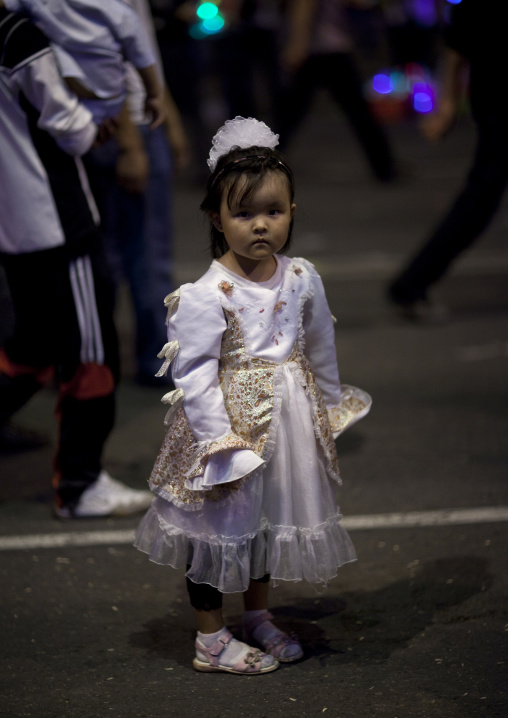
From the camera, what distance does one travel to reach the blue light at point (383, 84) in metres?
18.8

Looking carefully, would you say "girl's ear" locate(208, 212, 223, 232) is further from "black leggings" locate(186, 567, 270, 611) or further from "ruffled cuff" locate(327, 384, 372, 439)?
"black leggings" locate(186, 567, 270, 611)

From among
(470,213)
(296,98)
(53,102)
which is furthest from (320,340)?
(296,98)

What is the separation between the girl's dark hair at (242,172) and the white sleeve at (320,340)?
0.64 feet

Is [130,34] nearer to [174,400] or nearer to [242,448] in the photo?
[174,400]

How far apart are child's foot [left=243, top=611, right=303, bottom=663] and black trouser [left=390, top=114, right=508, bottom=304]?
3.78 meters

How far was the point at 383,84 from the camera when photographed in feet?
62.3

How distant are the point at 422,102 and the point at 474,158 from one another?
40.2 ft

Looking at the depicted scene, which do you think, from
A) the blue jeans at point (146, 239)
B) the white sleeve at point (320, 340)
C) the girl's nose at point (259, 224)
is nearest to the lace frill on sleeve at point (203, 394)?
the girl's nose at point (259, 224)

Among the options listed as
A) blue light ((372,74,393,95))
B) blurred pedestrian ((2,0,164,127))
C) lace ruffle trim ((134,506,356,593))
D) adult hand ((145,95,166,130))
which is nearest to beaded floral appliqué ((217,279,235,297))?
lace ruffle trim ((134,506,356,593))

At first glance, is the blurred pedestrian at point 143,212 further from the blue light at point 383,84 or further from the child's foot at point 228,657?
the blue light at point 383,84

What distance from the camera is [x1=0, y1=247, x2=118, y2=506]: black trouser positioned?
4020mm

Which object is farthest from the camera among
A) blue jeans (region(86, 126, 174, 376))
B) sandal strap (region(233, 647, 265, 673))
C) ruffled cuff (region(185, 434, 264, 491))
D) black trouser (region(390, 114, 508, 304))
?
black trouser (region(390, 114, 508, 304))

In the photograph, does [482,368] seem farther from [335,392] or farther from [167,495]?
[167,495]

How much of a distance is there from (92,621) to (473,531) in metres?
1.49
